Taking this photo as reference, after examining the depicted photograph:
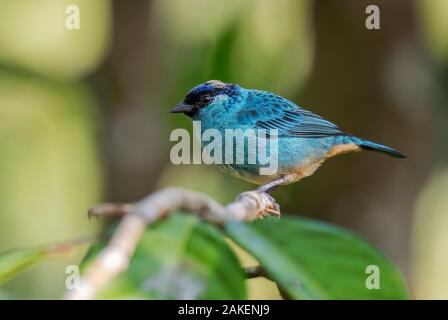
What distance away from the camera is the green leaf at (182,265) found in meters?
1.00

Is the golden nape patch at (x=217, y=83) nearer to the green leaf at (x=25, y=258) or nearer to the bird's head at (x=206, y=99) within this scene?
the bird's head at (x=206, y=99)

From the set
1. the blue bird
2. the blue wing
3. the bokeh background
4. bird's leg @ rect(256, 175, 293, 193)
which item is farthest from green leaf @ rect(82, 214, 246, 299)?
the bokeh background

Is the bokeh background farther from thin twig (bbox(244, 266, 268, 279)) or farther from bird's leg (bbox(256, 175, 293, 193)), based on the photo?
thin twig (bbox(244, 266, 268, 279))

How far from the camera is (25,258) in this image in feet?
3.48

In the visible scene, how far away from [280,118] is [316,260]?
95cm

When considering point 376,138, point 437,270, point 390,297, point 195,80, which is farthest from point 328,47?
point 390,297

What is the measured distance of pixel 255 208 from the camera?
1200 mm

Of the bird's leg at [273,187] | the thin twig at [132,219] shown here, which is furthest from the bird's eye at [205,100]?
the thin twig at [132,219]

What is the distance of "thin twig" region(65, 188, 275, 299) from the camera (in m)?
0.72

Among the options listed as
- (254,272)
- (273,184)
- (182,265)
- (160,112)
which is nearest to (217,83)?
(273,184)

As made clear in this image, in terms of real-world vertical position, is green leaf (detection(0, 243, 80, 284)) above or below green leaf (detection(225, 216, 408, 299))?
above

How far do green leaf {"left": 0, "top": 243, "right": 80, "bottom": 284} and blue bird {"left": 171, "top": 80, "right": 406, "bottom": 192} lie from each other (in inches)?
39.0

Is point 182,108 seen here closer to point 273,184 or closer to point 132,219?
point 273,184
